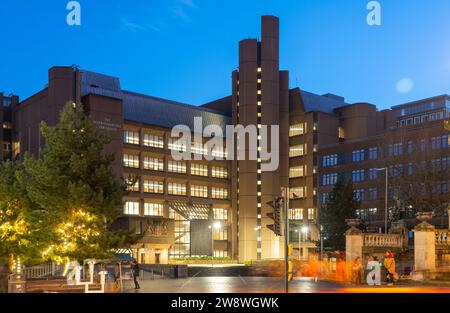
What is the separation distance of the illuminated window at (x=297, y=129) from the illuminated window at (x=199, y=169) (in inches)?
701

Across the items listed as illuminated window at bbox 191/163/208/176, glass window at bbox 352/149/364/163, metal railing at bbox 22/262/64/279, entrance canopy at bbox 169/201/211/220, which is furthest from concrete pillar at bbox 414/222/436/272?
illuminated window at bbox 191/163/208/176

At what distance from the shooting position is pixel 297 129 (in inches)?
5113

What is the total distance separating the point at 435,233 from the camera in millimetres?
42781

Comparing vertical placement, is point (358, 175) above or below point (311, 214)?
above

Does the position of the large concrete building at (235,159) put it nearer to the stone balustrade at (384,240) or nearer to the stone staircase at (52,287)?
the stone balustrade at (384,240)

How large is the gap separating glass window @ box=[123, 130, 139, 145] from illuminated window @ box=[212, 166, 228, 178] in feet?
58.8

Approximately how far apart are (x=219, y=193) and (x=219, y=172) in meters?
4.05

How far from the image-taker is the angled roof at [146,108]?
11931 centimetres

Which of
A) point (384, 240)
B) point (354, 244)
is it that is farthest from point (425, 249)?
point (384, 240)

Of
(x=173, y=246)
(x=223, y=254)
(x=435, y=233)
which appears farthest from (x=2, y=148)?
(x=435, y=233)

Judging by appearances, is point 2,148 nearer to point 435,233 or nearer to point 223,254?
point 223,254

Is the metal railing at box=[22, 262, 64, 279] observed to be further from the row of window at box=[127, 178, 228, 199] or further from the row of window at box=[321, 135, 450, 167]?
the row of window at box=[127, 178, 228, 199]

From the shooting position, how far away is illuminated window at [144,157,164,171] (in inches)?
4707

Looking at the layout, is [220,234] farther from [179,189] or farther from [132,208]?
[132,208]
